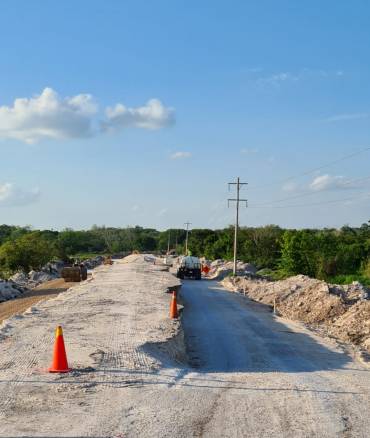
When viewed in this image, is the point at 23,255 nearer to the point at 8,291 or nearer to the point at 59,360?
the point at 8,291

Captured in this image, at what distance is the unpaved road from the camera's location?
7.09 m

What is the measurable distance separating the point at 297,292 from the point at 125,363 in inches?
836

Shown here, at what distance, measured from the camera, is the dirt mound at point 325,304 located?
2136 cm

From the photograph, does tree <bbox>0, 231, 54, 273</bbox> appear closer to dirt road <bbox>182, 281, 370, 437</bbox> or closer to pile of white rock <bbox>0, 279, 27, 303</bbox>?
pile of white rock <bbox>0, 279, 27, 303</bbox>

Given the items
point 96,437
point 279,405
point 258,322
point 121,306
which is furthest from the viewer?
point 258,322

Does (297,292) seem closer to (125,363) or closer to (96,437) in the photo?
(125,363)

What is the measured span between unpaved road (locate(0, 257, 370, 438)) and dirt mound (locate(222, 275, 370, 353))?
12.3ft

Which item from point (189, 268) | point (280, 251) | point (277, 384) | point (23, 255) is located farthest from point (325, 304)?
point (23, 255)

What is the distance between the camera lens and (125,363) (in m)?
10.5

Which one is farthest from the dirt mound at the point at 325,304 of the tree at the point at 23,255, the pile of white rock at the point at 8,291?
the tree at the point at 23,255

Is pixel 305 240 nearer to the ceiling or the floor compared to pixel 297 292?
nearer to the ceiling

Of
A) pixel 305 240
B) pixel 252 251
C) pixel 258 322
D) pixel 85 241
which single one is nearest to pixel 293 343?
pixel 258 322

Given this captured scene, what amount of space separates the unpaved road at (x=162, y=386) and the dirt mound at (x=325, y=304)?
3.76 m

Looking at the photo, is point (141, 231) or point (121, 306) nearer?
point (121, 306)
